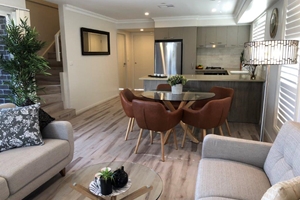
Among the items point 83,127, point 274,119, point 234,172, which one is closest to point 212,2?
point 274,119

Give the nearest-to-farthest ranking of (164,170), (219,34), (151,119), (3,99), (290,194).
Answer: (290,194), (164,170), (151,119), (3,99), (219,34)

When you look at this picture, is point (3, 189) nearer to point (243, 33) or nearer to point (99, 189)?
point (99, 189)

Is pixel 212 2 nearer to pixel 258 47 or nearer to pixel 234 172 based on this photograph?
pixel 258 47

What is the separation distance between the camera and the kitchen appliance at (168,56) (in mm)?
6992

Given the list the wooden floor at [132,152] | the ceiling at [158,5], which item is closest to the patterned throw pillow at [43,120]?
the wooden floor at [132,152]

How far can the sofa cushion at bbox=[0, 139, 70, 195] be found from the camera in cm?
191

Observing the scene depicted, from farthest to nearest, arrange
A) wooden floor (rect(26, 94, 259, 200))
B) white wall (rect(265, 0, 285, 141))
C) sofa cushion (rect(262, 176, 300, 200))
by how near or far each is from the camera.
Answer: white wall (rect(265, 0, 285, 141)) → wooden floor (rect(26, 94, 259, 200)) → sofa cushion (rect(262, 176, 300, 200))

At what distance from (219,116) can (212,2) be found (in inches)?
108

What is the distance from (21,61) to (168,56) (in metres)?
4.40

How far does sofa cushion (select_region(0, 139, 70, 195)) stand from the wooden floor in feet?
1.13

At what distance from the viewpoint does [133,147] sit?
11.6ft

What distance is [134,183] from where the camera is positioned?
6.19 feet

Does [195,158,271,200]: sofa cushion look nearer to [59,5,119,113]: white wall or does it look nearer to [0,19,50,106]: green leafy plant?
[0,19,50,106]: green leafy plant

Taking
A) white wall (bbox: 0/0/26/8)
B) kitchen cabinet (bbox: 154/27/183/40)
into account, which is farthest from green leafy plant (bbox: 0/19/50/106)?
kitchen cabinet (bbox: 154/27/183/40)
